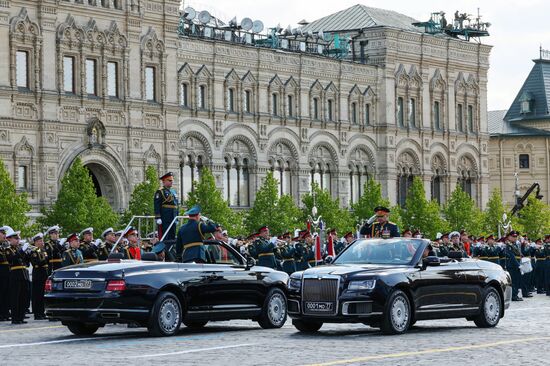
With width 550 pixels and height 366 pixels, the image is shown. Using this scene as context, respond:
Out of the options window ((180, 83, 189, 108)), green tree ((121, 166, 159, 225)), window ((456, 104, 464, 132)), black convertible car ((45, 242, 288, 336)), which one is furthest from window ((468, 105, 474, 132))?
black convertible car ((45, 242, 288, 336))

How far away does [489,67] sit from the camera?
94.1 metres

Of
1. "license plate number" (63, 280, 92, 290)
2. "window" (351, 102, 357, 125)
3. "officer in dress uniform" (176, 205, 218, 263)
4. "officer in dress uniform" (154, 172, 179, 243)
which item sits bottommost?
"license plate number" (63, 280, 92, 290)

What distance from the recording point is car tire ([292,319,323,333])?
24.6 meters

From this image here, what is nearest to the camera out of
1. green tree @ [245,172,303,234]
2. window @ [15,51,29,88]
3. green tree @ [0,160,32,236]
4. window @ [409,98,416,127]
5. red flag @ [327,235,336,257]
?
red flag @ [327,235,336,257]

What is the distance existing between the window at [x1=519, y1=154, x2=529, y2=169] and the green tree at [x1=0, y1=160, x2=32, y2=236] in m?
59.4

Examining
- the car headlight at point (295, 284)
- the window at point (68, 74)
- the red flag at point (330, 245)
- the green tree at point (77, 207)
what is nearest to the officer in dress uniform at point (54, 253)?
the car headlight at point (295, 284)

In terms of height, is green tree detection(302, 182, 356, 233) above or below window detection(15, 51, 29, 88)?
below

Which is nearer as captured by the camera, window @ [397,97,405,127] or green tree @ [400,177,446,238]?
green tree @ [400,177,446,238]

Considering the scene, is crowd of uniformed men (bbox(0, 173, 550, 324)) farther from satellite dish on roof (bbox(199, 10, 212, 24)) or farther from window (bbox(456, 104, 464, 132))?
window (bbox(456, 104, 464, 132))

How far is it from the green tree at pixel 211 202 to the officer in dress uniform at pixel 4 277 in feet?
121

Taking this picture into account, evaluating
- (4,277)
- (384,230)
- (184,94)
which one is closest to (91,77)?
(184,94)

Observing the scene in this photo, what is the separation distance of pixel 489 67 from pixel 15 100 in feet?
132

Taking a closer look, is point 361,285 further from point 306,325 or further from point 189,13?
point 189,13

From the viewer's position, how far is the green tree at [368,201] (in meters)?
78.9
